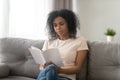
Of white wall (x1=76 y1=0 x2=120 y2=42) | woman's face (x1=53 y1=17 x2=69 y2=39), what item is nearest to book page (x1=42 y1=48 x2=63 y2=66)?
woman's face (x1=53 y1=17 x2=69 y2=39)

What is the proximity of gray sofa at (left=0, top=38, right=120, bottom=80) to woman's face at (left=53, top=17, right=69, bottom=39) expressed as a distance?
26 centimetres

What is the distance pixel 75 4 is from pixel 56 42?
1.42 m

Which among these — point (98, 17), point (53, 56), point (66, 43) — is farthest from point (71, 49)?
point (98, 17)

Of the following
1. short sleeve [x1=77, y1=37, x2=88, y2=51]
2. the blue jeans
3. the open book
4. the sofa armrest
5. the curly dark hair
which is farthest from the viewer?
the sofa armrest

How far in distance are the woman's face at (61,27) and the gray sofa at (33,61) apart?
0.26m

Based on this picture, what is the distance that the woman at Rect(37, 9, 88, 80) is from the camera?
1.80 m

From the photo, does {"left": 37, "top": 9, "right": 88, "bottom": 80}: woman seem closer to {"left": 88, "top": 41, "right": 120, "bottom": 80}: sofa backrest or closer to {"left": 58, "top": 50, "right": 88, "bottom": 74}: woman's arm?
{"left": 58, "top": 50, "right": 88, "bottom": 74}: woman's arm

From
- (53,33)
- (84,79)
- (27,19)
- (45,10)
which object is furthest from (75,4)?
(84,79)

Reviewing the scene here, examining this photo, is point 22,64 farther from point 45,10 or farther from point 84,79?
point 45,10

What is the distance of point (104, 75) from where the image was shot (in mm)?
1952

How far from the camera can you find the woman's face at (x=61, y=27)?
6.44ft

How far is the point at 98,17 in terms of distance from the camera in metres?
3.19

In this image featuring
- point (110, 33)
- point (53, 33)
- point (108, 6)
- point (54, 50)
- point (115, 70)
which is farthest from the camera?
point (108, 6)

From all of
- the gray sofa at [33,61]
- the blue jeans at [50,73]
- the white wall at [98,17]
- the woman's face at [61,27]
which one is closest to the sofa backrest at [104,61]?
the gray sofa at [33,61]
